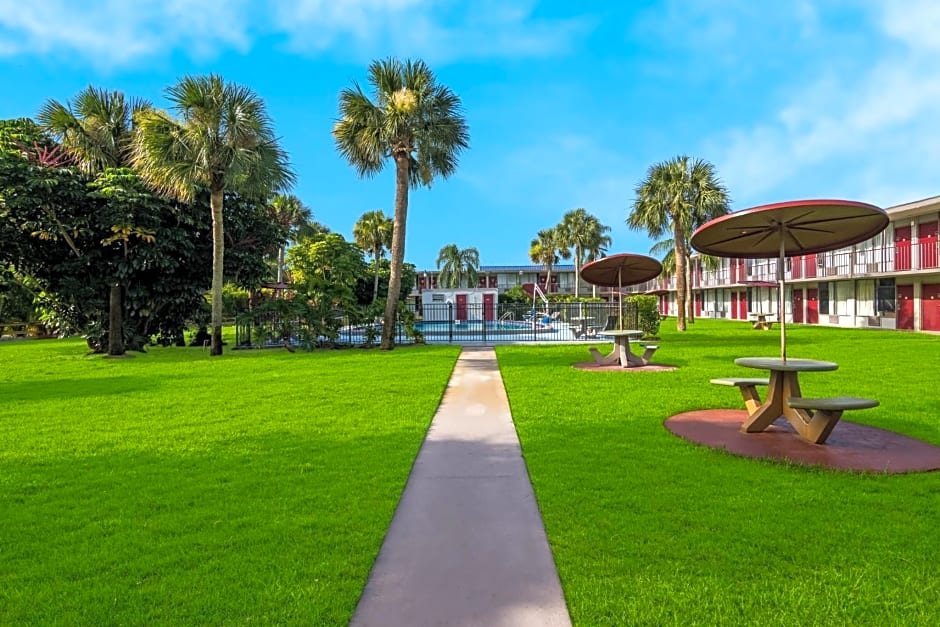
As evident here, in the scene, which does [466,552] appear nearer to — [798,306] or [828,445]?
[828,445]

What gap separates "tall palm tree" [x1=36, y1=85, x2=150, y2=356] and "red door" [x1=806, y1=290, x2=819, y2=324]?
121ft

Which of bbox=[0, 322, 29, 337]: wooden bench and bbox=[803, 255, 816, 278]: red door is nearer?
bbox=[0, 322, 29, 337]: wooden bench

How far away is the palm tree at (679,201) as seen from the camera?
83.2 ft

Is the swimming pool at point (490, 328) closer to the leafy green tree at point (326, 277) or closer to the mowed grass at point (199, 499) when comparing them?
the leafy green tree at point (326, 277)

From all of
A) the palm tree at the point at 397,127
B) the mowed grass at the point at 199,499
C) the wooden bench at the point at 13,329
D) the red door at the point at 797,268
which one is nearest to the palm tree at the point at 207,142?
the palm tree at the point at 397,127

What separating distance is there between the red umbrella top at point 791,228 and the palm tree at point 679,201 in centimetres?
1869

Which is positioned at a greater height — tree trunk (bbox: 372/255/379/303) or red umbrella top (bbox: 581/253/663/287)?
tree trunk (bbox: 372/255/379/303)

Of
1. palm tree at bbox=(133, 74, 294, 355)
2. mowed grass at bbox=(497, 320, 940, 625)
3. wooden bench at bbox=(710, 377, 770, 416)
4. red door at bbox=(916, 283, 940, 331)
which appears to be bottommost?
mowed grass at bbox=(497, 320, 940, 625)

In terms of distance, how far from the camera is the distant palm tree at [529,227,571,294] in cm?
5091

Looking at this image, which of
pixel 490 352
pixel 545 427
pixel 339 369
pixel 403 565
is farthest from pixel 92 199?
pixel 403 565

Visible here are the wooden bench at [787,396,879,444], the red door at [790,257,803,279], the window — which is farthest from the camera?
the red door at [790,257,803,279]

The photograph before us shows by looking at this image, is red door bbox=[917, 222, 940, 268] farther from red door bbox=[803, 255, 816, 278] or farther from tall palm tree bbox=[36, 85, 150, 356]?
tall palm tree bbox=[36, 85, 150, 356]

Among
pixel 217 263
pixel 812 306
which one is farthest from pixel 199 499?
pixel 812 306

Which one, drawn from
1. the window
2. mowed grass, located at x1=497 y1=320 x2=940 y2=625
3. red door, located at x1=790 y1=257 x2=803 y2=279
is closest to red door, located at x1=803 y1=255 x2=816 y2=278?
red door, located at x1=790 y1=257 x2=803 y2=279
